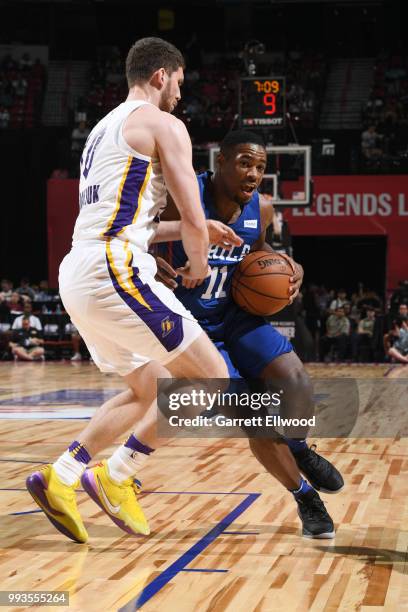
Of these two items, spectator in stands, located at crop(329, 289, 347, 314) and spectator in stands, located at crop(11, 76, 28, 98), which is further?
spectator in stands, located at crop(11, 76, 28, 98)

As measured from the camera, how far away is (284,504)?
461 centimetres

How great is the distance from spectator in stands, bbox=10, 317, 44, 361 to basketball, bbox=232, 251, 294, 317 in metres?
12.9

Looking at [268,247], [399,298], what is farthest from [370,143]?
[268,247]

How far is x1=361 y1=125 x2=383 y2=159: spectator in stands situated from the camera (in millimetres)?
18000

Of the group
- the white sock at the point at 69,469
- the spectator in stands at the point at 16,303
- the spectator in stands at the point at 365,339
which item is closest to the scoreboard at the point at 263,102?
the spectator in stands at the point at 365,339

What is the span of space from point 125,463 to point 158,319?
674 mm

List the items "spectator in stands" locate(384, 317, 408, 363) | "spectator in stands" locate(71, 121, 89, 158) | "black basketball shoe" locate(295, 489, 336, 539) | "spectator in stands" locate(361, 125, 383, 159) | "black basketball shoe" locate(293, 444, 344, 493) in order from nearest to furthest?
"black basketball shoe" locate(295, 489, 336, 539) → "black basketball shoe" locate(293, 444, 344, 493) → "spectator in stands" locate(384, 317, 408, 363) → "spectator in stands" locate(361, 125, 383, 159) → "spectator in stands" locate(71, 121, 89, 158)

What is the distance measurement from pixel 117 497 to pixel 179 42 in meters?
23.5

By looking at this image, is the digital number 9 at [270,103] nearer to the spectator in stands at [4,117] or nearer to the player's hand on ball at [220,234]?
the player's hand on ball at [220,234]

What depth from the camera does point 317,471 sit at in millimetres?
4086

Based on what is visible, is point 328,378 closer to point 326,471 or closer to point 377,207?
point 377,207

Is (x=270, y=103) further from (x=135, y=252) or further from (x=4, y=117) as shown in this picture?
(x=4, y=117)

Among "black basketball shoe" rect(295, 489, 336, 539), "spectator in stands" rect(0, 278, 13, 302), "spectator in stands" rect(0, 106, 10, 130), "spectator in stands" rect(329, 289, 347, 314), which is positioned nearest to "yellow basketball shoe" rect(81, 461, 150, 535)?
"black basketball shoe" rect(295, 489, 336, 539)

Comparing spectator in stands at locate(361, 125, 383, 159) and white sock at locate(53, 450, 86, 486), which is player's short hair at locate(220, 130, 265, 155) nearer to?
white sock at locate(53, 450, 86, 486)
